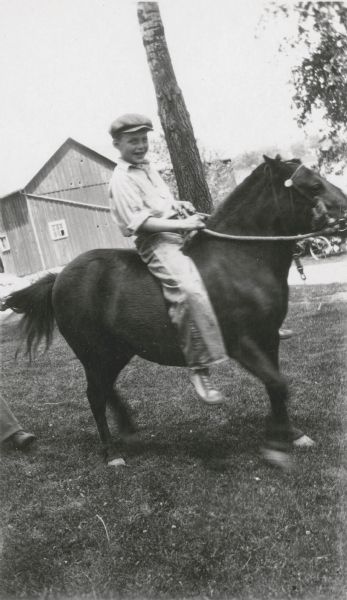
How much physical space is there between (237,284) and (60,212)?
30080 mm

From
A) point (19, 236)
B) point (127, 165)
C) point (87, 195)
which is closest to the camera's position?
point (127, 165)

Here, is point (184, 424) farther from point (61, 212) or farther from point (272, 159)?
Result: point (61, 212)

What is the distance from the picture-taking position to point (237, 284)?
4133mm

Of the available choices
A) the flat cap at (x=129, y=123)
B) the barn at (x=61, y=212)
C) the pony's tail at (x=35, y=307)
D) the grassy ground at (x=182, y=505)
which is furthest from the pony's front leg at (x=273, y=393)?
the barn at (x=61, y=212)

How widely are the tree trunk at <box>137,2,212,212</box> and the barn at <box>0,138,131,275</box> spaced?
24.7 m

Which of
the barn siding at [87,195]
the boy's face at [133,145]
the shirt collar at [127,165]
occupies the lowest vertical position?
the shirt collar at [127,165]

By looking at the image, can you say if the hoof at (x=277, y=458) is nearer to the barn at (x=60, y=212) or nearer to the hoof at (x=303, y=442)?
the hoof at (x=303, y=442)

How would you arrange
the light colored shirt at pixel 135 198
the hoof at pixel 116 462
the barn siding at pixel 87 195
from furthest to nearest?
1. the barn siding at pixel 87 195
2. the hoof at pixel 116 462
3. the light colored shirt at pixel 135 198

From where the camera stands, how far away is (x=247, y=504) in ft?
12.0

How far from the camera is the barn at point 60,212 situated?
32.5 metres

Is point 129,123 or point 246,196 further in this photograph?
point 246,196

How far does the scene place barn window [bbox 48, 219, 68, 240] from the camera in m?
32.8

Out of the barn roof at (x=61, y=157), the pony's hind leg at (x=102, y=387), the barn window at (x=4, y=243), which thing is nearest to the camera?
the pony's hind leg at (x=102, y=387)

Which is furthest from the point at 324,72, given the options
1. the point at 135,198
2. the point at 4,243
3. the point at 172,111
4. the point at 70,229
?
the point at 4,243
